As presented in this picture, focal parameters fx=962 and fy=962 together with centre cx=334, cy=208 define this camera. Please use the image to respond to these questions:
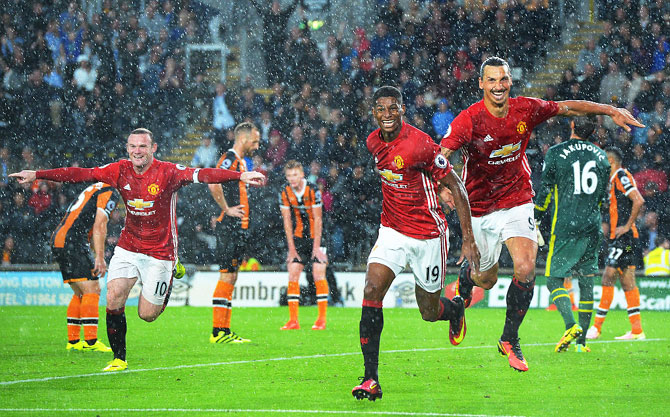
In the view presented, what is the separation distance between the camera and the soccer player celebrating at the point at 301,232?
40.0 feet

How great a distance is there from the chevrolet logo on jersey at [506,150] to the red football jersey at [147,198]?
8.07 ft

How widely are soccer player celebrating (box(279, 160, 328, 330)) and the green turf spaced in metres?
0.43

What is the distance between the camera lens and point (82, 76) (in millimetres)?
18922

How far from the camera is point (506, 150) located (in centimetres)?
725

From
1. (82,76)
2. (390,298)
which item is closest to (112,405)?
(390,298)

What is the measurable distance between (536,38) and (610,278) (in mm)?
8739

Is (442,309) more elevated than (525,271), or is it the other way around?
(525,271)

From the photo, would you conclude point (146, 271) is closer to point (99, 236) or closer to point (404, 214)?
point (99, 236)

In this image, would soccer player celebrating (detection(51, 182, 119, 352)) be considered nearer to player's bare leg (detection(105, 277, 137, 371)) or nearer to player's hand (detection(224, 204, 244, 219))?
player's hand (detection(224, 204, 244, 219))

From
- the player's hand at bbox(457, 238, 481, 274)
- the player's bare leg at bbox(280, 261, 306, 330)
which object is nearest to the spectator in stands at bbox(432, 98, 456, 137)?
the player's bare leg at bbox(280, 261, 306, 330)

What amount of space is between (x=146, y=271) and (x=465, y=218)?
298 centimetres

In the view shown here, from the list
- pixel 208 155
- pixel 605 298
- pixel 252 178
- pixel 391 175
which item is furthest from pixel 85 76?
pixel 391 175

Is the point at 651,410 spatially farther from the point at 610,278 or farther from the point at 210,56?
the point at 210,56

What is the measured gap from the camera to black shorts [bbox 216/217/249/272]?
10625 millimetres
